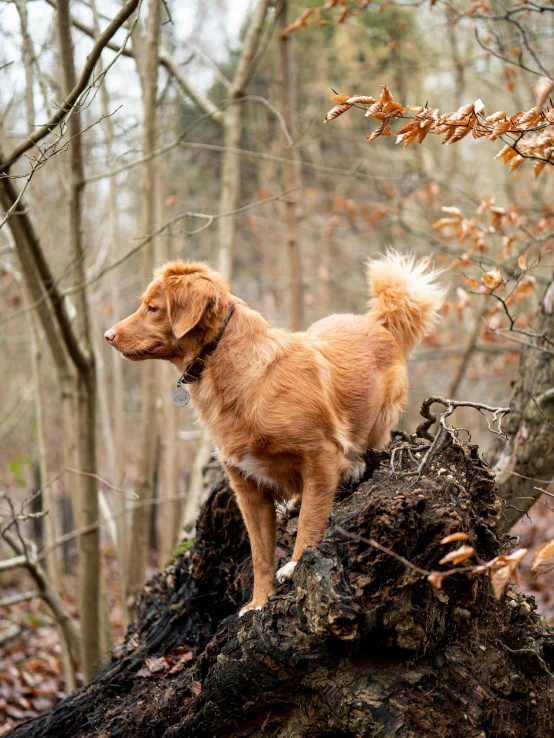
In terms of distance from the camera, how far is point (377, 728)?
2652mm

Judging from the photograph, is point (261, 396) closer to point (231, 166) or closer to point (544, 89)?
point (544, 89)

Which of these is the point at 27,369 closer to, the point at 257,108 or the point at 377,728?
the point at 257,108

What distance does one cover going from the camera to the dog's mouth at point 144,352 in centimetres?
391

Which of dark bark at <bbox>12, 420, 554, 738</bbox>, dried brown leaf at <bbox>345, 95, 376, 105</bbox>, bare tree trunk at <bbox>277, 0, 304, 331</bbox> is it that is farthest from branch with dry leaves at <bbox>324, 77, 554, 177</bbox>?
bare tree trunk at <bbox>277, 0, 304, 331</bbox>

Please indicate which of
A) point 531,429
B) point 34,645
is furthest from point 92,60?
point 34,645

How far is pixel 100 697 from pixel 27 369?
1133cm

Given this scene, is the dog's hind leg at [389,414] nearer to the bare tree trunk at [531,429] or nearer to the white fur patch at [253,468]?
the white fur patch at [253,468]

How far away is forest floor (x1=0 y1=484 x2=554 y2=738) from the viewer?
23.8 feet

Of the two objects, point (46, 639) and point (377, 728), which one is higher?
point (377, 728)

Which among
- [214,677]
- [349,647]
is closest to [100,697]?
[214,677]

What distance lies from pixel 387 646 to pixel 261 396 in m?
1.42

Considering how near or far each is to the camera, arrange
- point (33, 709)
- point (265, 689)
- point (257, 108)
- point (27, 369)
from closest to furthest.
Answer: point (265, 689) < point (33, 709) < point (27, 369) < point (257, 108)

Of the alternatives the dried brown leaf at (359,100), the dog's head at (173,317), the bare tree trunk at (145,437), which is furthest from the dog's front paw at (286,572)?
the bare tree trunk at (145,437)

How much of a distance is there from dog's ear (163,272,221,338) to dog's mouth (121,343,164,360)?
0.18m
